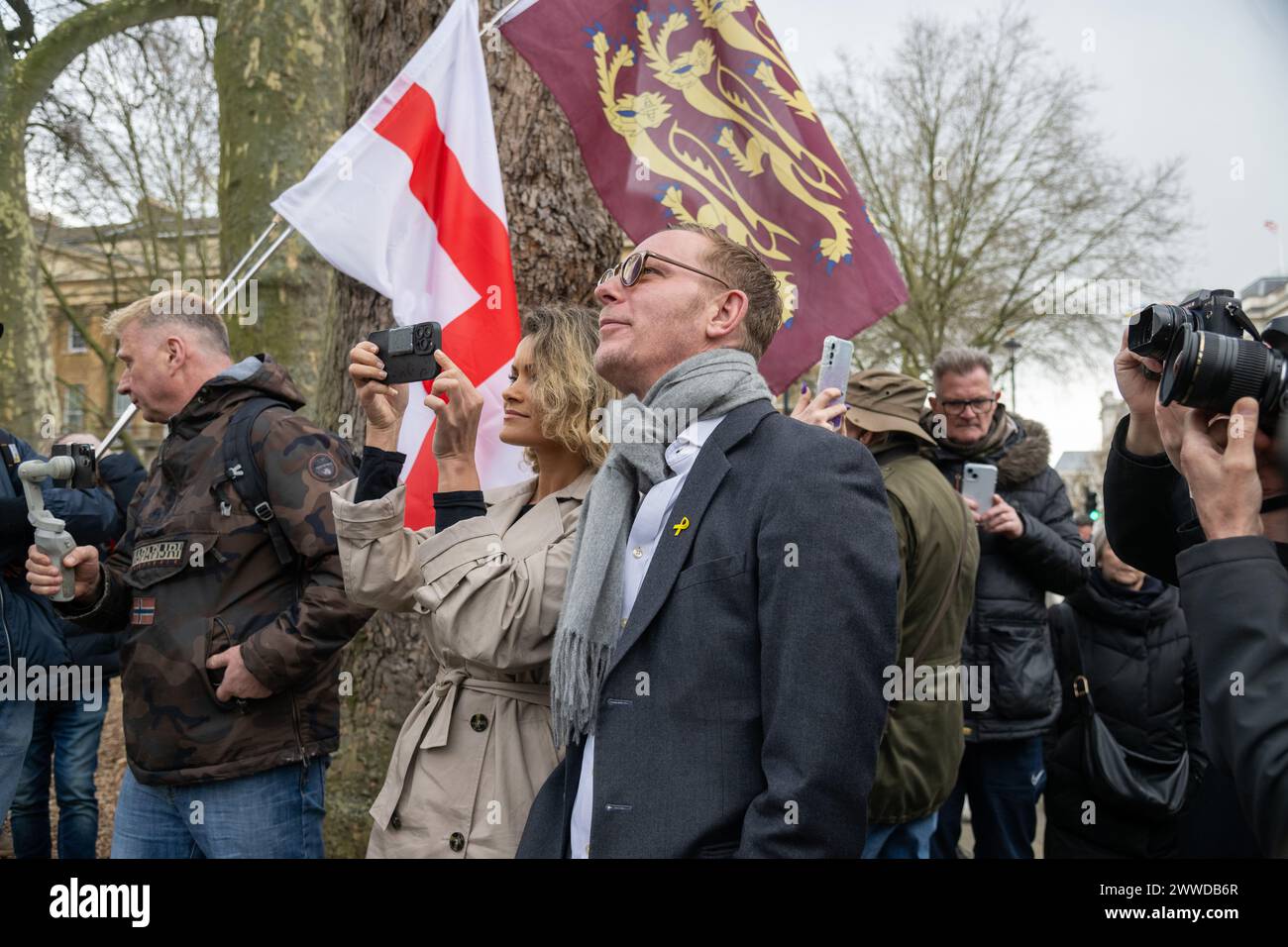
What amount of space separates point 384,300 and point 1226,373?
150 inches

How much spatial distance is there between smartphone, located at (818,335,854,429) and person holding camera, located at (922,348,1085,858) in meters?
1.09

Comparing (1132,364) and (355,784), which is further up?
(1132,364)

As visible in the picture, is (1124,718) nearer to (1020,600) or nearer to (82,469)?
(1020,600)

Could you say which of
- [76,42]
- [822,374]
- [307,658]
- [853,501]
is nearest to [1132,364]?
[853,501]

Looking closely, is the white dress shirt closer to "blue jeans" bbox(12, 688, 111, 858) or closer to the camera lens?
the camera lens

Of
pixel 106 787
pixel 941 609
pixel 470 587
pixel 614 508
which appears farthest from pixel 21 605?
pixel 106 787

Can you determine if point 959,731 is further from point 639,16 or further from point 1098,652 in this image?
point 639,16

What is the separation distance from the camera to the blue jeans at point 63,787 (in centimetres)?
550

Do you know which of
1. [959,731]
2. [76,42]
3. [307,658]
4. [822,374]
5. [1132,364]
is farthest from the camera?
[76,42]

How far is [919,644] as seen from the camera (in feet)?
12.1

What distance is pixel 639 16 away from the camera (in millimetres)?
4035

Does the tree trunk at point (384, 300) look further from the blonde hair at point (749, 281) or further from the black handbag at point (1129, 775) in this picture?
the black handbag at point (1129, 775)

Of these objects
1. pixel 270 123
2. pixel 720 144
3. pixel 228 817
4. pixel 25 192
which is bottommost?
pixel 228 817
